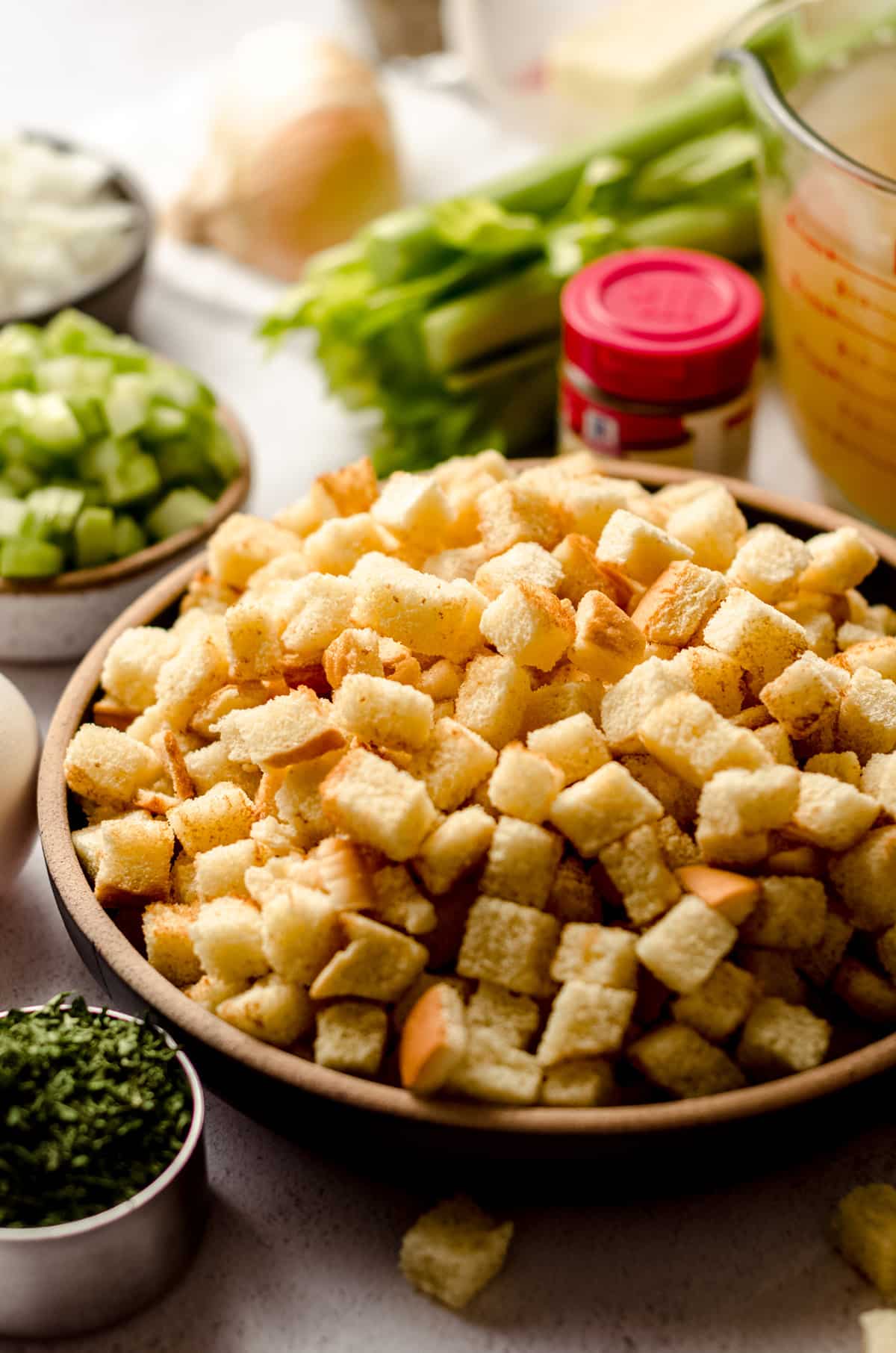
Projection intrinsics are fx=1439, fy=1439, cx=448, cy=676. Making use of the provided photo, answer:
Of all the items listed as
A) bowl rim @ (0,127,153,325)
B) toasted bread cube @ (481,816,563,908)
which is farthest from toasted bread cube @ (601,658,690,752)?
bowl rim @ (0,127,153,325)

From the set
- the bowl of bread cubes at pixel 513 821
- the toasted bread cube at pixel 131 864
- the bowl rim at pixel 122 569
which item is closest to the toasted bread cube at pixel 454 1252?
the bowl of bread cubes at pixel 513 821

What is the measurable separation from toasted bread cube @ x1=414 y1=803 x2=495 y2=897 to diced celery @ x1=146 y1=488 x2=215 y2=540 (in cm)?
71

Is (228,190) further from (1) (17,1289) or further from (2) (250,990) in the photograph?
(1) (17,1289)

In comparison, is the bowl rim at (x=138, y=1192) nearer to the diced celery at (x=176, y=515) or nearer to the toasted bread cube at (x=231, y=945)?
the toasted bread cube at (x=231, y=945)

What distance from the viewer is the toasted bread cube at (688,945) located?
100 cm

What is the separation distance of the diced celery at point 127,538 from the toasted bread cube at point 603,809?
77cm

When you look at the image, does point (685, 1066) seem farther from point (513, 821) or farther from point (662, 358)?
point (662, 358)

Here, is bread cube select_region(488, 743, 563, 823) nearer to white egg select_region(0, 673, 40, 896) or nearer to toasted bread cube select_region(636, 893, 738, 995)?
toasted bread cube select_region(636, 893, 738, 995)

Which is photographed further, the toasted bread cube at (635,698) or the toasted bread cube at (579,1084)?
the toasted bread cube at (635,698)

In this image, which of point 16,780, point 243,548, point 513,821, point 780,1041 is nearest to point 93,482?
point 243,548

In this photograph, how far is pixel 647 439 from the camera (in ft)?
5.38

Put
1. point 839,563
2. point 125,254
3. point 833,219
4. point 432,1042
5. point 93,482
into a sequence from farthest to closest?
point 125,254, point 93,482, point 833,219, point 839,563, point 432,1042

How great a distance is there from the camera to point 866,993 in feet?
3.45

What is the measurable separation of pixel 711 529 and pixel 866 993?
450 mm
